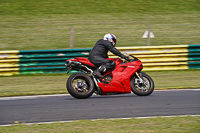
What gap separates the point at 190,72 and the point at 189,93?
14.4 feet

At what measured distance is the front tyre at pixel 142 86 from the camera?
27.7 ft

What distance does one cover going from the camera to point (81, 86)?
8.16 meters

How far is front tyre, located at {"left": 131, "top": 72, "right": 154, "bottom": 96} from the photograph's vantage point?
27.7 feet

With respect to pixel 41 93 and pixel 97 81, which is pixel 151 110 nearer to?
pixel 97 81

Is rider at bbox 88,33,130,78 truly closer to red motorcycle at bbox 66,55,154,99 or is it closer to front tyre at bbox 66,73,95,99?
red motorcycle at bbox 66,55,154,99

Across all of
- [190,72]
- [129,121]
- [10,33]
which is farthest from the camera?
[10,33]

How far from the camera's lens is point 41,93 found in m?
9.34

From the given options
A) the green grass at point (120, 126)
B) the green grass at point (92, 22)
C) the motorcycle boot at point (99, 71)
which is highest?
the green grass at point (92, 22)

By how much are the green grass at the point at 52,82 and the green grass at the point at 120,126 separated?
12.0 ft

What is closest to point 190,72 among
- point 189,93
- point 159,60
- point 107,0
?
point 159,60

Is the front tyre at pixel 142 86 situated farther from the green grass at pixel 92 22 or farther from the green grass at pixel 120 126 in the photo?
the green grass at pixel 92 22

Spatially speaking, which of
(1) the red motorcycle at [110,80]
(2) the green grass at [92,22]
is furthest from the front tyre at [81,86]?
(2) the green grass at [92,22]

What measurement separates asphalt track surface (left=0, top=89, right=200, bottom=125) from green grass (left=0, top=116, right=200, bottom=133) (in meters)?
0.50

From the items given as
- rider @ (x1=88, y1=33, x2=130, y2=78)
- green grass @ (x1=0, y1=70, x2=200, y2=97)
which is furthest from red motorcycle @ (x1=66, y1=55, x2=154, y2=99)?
green grass @ (x1=0, y1=70, x2=200, y2=97)
